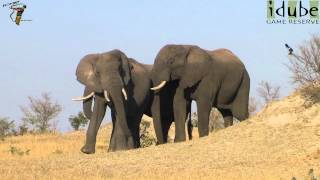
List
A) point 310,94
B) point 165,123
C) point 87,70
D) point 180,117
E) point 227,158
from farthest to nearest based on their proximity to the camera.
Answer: point 165,123
point 180,117
point 87,70
point 310,94
point 227,158

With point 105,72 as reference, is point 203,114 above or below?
below

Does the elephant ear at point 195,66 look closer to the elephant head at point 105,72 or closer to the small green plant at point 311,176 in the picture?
the elephant head at point 105,72

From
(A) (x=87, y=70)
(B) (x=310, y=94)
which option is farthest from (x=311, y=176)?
(A) (x=87, y=70)

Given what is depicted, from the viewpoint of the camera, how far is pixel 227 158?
→ 19344 mm

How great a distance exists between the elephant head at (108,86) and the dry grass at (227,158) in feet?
8.11

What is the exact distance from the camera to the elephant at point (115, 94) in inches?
918

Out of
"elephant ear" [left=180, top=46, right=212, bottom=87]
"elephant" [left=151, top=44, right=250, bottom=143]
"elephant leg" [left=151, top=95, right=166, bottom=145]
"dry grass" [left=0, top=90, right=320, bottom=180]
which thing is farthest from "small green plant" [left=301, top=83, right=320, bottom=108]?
"elephant leg" [left=151, top=95, right=166, bottom=145]

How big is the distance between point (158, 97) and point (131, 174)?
957 centimetres

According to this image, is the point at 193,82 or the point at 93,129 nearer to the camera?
the point at 93,129

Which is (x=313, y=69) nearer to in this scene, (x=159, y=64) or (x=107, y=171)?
(x=159, y=64)

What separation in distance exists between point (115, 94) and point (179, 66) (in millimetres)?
3489

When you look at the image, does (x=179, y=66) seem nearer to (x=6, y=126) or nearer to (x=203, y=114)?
(x=203, y=114)

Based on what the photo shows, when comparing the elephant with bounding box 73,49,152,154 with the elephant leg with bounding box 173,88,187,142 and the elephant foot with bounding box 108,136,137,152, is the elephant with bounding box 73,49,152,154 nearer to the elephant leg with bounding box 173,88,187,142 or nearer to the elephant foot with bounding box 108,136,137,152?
the elephant foot with bounding box 108,136,137,152

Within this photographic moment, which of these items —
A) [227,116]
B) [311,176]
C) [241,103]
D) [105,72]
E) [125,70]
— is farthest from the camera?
[227,116]
